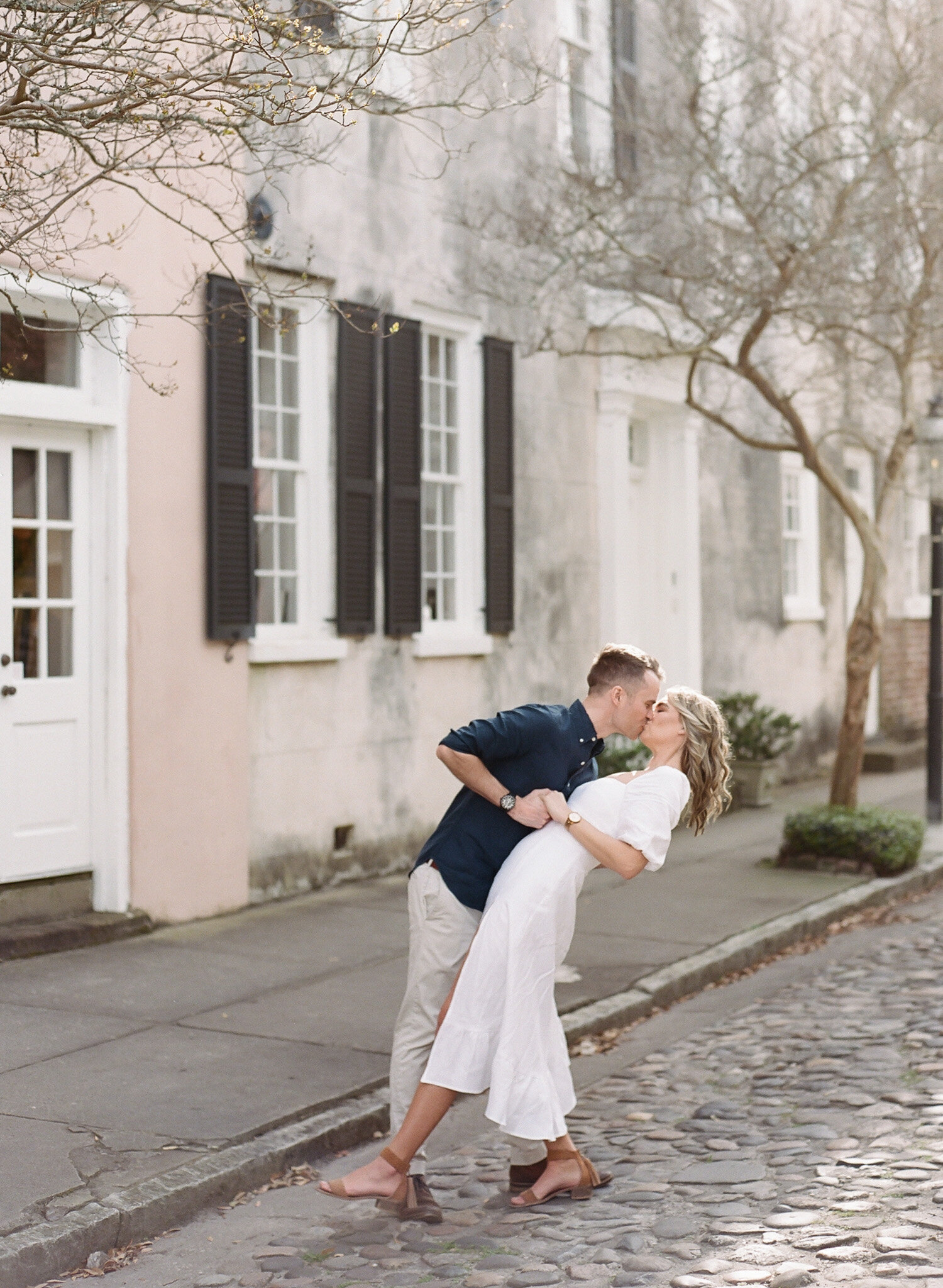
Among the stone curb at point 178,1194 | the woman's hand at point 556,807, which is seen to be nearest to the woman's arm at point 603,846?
the woman's hand at point 556,807

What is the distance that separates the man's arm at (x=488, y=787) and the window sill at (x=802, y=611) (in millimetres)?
12510

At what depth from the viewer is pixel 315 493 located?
1044 cm

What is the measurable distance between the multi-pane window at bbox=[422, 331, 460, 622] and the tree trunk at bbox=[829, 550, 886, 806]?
2951 mm

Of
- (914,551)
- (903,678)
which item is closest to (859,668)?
(903,678)

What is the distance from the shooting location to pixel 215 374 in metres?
9.37

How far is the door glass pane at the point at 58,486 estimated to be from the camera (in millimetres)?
8766

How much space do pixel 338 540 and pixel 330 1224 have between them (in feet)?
19.7

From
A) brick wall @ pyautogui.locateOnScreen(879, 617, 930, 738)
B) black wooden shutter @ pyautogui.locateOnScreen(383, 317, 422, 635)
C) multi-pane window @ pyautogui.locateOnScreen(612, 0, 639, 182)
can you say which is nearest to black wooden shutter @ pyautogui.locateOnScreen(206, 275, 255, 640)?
black wooden shutter @ pyautogui.locateOnScreen(383, 317, 422, 635)

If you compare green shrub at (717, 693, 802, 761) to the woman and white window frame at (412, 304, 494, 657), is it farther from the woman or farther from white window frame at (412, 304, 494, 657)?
the woman

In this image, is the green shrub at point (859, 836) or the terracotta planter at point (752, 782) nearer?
the green shrub at point (859, 836)

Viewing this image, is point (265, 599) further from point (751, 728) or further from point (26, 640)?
point (751, 728)

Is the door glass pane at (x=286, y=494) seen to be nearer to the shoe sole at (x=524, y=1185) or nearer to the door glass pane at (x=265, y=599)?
the door glass pane at (x=265, y=599)

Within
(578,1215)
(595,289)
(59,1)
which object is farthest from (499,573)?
(578,1215)

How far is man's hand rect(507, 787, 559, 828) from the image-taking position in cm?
503
